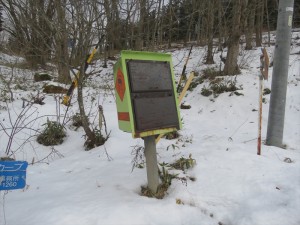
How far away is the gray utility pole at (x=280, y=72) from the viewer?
4.85 metres

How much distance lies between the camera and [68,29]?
4.98 metres

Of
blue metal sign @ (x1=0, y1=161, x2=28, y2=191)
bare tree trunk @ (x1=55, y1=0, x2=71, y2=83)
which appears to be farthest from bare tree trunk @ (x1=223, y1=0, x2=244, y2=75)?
blue metal sign @ (x1=0, y1=161, x2=28, y2=191)

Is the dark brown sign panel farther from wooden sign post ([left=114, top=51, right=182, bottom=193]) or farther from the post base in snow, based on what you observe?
the post base in snow

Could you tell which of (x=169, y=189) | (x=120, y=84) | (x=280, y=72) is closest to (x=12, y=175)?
(x=120, y=84)

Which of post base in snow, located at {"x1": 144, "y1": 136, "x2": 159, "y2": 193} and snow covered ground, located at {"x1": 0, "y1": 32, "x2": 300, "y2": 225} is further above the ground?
post base in snow, located at {"x1": 144, "y1": 136, "x2": 159, "y2": 193}

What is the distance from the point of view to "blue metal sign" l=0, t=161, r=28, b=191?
2.17 m

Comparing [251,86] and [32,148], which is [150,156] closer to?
[32,148]

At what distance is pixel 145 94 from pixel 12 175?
4.60 feet

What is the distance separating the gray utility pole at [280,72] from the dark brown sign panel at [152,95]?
251 centimetres

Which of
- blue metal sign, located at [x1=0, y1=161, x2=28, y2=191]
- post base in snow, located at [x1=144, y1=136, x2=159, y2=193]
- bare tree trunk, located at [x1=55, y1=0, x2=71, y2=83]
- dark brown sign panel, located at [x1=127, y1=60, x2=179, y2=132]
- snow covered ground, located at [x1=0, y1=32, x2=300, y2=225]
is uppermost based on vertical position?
bare tree trunk, located at [x1=55, y1=0, x2=71, y2=83]

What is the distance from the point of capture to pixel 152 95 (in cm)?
307

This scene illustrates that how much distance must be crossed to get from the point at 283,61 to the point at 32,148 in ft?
15.3

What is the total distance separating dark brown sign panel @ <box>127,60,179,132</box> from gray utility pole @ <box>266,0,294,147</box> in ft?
8.22

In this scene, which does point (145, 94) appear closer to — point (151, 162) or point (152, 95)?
point (152, 95)
